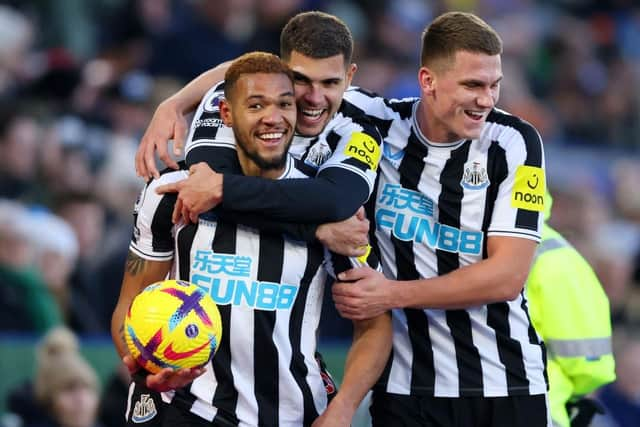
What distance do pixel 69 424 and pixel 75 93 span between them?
2.91 metres

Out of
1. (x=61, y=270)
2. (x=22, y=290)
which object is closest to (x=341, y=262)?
(x=22, y=290)

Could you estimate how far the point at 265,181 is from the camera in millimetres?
4402

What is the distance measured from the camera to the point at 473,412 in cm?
491

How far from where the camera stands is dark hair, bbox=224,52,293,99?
4465mm

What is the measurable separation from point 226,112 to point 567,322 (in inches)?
71.6

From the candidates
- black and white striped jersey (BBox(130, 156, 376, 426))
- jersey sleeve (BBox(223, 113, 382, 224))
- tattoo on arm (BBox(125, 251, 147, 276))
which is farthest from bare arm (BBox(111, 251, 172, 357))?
jersey sleeve (BBox(223, 113, 382, 224))

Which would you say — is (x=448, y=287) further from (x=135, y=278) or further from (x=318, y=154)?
(x=135, y=278)

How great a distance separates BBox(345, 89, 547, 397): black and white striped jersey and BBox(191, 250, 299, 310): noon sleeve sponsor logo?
70 cm

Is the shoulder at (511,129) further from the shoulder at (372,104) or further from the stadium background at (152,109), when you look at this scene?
the stadium background at (152,109)

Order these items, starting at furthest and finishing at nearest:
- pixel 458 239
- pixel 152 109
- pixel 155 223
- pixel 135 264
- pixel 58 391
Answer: pixel 152 109 → pixel 58 391 → pixel 458 239 → pixel 135 264 → pixel 155 223

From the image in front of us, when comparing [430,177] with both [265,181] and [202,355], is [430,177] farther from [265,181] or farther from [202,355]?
[202,355]

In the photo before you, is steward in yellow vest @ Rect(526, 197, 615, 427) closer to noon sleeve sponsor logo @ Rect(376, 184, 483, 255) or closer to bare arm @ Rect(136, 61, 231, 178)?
noon sleeve sponsor logo @ Rect(376, 184, 483, 255)

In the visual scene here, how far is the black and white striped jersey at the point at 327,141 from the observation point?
4625 millimetres

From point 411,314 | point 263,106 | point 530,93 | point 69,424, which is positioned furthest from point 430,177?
point 530,93
